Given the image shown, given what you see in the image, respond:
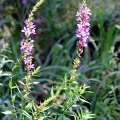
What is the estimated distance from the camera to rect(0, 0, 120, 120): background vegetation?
2766mm

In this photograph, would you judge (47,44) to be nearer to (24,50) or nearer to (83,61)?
(83,61)

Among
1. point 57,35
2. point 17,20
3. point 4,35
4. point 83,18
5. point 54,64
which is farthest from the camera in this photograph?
point 17,20

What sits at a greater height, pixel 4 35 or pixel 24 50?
pixel 4 35

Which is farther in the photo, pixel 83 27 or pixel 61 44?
pixel 61 44

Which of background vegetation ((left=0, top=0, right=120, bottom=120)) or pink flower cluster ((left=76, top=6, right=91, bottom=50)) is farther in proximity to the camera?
background vegetation ((left=0, top=0, right=120, bottom=120))

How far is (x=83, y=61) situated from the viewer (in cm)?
314

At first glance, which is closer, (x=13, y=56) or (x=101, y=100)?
(x=101, y=100)

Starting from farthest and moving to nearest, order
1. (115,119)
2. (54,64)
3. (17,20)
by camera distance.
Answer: (17,20) < (54,64) < (115,119)

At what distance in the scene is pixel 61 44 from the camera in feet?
11.8

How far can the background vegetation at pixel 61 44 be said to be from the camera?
277 cm

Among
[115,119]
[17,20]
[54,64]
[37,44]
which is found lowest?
[115,119]

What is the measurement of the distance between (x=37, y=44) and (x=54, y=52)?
47 cm

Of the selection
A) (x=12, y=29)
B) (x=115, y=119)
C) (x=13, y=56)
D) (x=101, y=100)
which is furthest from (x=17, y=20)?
(x=115, y=119)

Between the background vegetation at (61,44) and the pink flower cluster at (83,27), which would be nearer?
the pink flower cluster at (83,27)
